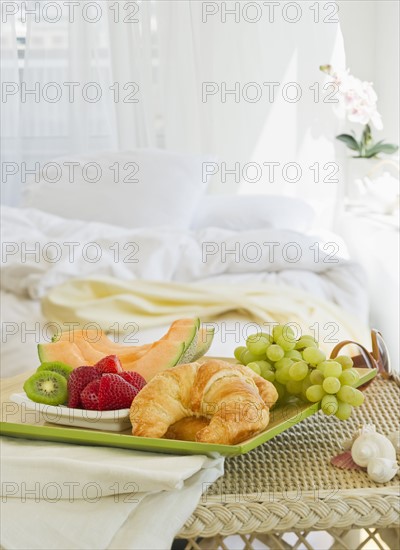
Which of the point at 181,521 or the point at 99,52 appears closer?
the point at 181,521

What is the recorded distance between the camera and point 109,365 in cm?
98

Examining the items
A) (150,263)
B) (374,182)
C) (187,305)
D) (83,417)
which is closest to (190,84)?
(374,182)

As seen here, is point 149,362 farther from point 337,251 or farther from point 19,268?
point 337,251

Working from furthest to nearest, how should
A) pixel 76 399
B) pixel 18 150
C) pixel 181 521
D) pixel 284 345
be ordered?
1. pixel 18 150
2. pixel 284 345
3. pixel 76 399
4. pixel 181 521

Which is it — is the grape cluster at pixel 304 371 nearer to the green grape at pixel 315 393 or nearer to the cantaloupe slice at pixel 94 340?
the green grape at pixel 315 393

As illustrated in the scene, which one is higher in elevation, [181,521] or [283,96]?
[283,96]

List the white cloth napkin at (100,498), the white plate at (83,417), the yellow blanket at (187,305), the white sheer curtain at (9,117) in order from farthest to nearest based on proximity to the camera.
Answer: the white sheer curtain at (9,117), the yellow blanket at (187,305), the white plate at (83,417), the white cloth napkin at (100,498)

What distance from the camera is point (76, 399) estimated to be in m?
0.96

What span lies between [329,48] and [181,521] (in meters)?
2.50

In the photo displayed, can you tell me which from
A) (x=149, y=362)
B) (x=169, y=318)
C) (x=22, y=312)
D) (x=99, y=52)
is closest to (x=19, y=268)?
(x=22, y=312)

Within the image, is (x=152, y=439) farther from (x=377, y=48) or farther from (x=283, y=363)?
(x=377, y=48)

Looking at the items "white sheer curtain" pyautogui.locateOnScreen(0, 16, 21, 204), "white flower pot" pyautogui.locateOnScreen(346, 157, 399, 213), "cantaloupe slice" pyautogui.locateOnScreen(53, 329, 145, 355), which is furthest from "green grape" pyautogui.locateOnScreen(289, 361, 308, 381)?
"white sheer curtain" pyautogui.locateOnScreen(0, 16, 21, 204)

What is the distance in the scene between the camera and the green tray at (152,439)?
85cm

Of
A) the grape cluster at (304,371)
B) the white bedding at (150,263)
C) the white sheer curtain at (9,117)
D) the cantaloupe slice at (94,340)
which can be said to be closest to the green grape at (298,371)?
the grape cluster at (304,371)
